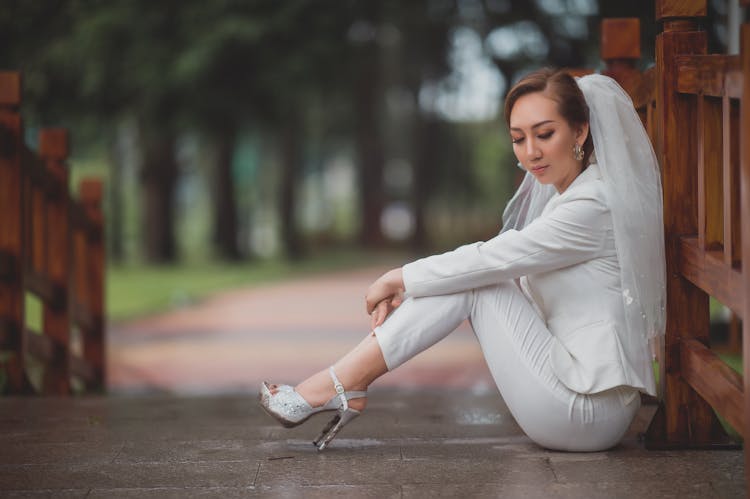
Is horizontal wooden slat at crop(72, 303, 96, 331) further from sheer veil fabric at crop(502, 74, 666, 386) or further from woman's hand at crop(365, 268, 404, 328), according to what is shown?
sheer veil fabric at crop(502, 74, 666, 386)

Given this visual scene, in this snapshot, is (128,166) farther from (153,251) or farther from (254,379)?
(254,379)

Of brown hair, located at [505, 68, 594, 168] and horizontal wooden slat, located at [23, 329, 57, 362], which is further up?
brown hair, located at [505, 68, 594, 168]

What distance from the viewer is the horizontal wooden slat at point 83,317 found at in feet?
23.1

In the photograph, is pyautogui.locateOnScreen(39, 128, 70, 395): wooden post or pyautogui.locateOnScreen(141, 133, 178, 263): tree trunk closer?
pyautogui.locateOnScreen(39, 128, 70, 395): wooden post

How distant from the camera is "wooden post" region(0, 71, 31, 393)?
541 cm

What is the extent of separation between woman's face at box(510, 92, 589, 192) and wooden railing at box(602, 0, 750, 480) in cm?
37

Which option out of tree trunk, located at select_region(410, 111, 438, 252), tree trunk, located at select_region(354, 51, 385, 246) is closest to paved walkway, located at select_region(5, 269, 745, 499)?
tree trunk, located at select_region(354, 51, 385, 246)

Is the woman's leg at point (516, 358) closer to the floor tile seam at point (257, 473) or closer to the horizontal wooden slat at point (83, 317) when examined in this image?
the floor tile seam at point (257, 473)

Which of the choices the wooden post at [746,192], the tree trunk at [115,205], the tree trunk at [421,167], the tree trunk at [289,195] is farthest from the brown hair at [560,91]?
the tree trunk at [421,167]

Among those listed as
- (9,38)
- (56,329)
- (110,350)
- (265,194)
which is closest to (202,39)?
(9,38)

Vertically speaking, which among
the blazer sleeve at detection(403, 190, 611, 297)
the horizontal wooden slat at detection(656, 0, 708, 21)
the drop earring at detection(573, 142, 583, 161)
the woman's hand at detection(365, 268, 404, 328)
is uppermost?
the horizontal wooden slat at detection(656, 0, 708, 21)

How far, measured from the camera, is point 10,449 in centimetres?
374

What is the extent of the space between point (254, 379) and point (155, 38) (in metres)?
8.26

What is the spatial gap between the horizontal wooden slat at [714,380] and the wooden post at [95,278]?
191 inches
